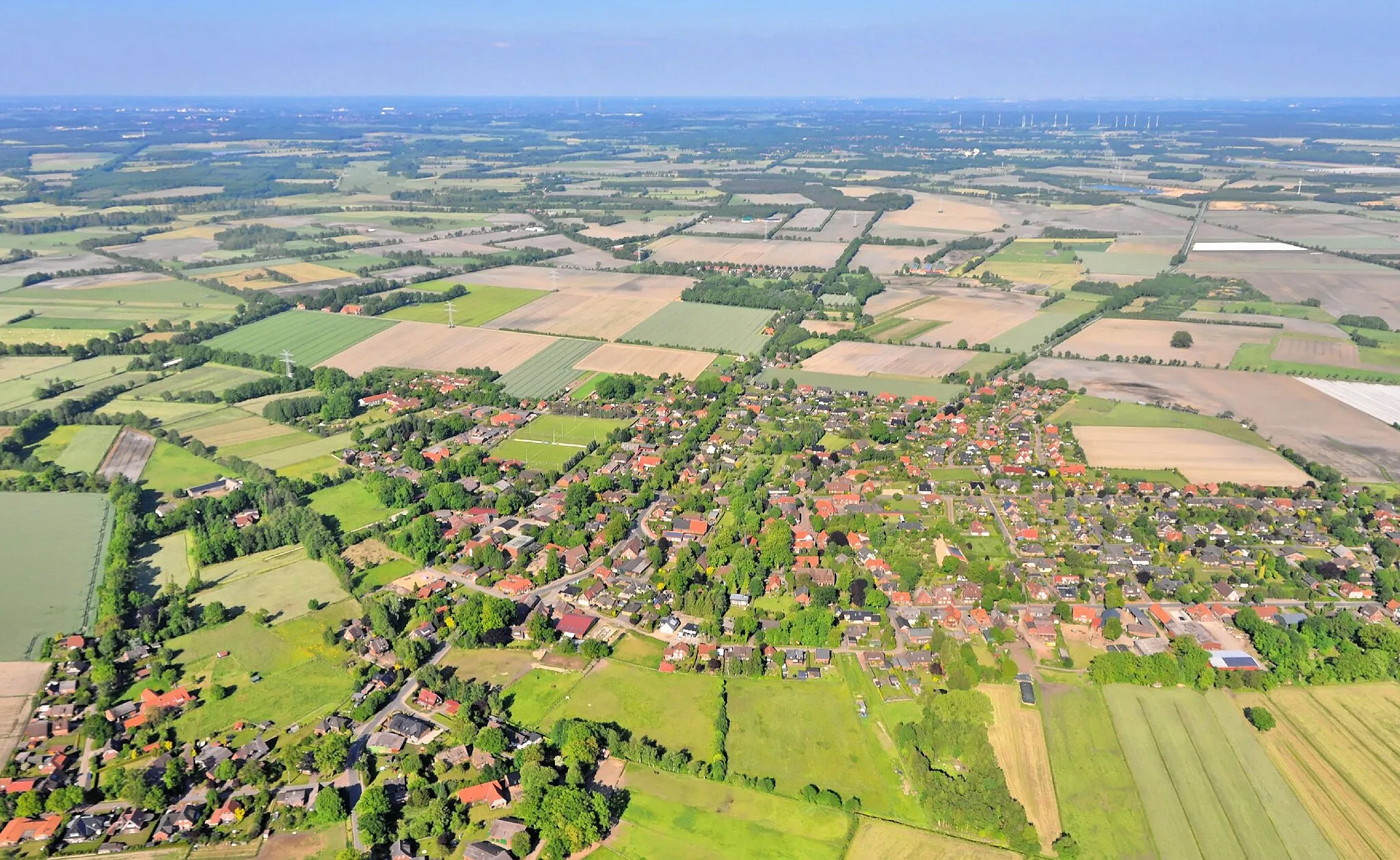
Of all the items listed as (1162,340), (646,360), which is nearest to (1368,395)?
(1162,340)

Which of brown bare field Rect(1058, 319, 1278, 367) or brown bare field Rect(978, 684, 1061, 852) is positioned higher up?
brown bare field Rect(1058, 319, 1278, 367)

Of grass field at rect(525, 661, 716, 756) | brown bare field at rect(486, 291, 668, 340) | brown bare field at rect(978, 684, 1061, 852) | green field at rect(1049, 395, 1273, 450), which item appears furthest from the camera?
brown bare field at rect(486, 291, 668, 340)

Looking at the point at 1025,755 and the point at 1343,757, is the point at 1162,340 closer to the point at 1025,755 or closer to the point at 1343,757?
the point at 1343,757

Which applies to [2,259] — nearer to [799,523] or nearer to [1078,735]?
[799,523]

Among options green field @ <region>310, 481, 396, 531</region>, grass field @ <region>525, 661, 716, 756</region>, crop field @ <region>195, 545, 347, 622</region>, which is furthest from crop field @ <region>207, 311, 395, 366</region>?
grass field @ <region>525, 661, 716, 756</region>

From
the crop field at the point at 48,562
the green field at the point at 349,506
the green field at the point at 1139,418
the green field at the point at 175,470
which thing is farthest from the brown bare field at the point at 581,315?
the crop field at the point at 48,562

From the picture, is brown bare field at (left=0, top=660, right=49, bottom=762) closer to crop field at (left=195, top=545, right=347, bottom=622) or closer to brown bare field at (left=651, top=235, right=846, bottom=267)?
crop field at (left=195, top=545, right=347, bottom=622)

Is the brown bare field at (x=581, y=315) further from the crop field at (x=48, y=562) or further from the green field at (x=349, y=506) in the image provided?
the crop field at (x=48, y=562)
